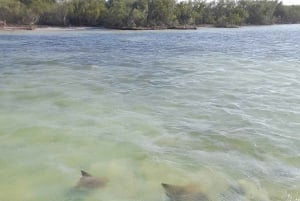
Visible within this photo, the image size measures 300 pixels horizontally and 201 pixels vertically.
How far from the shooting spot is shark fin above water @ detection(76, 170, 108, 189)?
586 cm

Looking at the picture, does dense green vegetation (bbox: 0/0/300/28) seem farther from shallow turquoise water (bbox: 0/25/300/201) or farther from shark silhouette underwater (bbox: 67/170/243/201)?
shark silhouette underwater (bbox: 67/170/243/201)

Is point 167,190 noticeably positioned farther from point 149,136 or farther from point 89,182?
point 149,136

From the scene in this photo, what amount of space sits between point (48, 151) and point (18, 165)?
75cm

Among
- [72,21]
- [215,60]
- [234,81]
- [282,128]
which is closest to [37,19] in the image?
[72,21]

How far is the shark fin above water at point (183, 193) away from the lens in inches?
211

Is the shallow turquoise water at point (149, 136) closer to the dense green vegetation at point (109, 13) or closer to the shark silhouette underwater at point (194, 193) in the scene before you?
the shark silhouette underwater at point (194, 193)

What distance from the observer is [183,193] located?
18.0ft

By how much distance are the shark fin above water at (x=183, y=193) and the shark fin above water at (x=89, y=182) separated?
0.98 m

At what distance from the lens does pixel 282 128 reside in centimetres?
855

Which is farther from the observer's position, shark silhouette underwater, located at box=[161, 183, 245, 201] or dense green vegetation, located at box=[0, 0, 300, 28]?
dense green vegetation, located at box=[0, 0, 300, 28]

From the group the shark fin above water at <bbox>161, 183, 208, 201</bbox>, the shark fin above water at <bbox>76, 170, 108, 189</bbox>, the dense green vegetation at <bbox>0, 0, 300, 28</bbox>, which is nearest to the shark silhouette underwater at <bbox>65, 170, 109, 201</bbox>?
the shark fin above water at <bbox>76, 170, 108, 189</bbox>

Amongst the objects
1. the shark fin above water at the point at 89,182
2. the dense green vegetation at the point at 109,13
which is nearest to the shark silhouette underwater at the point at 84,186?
the shark fin above water at the point at 89,182

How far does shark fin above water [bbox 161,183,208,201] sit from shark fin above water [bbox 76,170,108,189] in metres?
0.98

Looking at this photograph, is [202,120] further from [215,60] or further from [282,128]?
[215,60]
